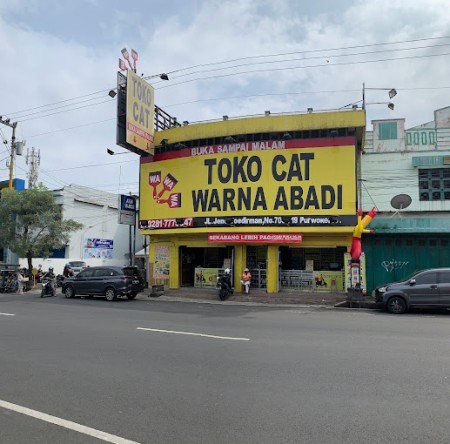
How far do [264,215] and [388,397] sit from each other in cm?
1508

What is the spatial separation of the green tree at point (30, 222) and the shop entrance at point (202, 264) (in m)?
8.25

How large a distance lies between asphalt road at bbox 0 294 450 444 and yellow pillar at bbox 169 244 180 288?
37.5ft

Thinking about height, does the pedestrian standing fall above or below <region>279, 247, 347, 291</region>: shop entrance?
below

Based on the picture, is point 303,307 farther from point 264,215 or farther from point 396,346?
Answer: point 396,346

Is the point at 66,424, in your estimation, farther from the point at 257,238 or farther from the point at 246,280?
the point at 257,238

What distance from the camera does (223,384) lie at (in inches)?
227

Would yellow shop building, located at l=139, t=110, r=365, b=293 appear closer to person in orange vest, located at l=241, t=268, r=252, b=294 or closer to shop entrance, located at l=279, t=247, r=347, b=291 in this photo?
shop entrance, located at l=279, t=247, r=347, b=291

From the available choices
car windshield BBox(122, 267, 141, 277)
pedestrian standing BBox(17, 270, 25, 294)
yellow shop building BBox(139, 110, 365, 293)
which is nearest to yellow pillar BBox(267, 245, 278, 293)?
yellow shop building BBox(139, 110, 365, 293)

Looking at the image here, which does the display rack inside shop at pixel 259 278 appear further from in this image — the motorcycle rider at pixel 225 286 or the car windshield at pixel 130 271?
the car windshield at pixel 130 271

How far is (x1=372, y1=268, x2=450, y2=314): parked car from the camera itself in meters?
14.4

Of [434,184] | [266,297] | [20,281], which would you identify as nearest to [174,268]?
[266,297]

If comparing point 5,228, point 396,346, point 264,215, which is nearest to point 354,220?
point 264,215

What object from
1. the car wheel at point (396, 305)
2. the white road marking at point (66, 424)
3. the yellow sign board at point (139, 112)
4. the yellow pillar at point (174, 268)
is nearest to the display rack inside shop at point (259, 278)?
the yellow pillar at point (174, 268)

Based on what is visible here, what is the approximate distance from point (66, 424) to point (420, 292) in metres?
13.3
